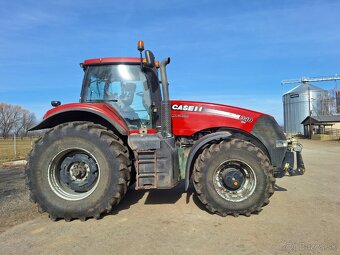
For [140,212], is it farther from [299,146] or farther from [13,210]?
[299,146]

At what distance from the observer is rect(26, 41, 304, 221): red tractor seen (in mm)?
5305

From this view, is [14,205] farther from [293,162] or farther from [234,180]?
[293,162]

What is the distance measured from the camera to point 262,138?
20.1ft

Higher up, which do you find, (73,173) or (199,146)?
(199,146)

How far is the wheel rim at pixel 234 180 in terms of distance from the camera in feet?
17.9

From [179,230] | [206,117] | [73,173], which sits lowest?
[179,230]

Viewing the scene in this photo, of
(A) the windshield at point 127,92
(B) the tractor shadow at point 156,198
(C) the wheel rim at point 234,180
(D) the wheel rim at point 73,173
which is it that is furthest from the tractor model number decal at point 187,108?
(D) the wheel rim at point 73,173

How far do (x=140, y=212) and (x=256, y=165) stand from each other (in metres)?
2.00

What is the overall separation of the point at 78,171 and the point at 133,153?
3.01ft

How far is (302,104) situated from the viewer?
61.9 m

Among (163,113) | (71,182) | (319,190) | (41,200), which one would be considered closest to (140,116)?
(163,113)

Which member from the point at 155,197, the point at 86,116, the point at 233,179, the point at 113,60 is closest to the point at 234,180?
the point at 233,179

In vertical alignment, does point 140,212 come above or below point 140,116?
below

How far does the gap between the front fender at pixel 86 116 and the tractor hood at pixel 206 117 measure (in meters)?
1.04
